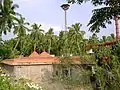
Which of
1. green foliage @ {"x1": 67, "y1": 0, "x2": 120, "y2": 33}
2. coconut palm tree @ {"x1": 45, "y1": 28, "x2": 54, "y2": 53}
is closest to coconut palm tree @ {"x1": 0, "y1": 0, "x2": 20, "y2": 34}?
coconut palm tree @ {"x1": 45, "y1": 28, "x2": 54, "y2": 53}

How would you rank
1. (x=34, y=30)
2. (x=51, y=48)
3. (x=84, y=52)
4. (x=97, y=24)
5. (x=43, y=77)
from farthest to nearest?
(x=34, y=30)
(x=51, y=48)
(x=43, y=77)
(x=97, y=24)
(x=84, y=52)

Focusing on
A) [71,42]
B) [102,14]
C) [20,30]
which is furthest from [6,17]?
[102,14]

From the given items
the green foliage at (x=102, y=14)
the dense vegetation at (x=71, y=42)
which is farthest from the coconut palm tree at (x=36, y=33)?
the green foliage at (x=102, y=14)

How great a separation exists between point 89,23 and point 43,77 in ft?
10.8

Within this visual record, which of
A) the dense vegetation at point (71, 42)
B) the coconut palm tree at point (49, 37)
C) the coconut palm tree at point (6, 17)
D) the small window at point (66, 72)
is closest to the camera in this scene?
the dense vegetation at point (71, 42)

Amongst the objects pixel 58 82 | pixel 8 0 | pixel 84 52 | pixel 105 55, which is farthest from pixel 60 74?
pixel 8 0

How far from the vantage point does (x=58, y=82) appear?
36.2ft

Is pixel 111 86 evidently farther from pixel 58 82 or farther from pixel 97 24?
pixel 97 24

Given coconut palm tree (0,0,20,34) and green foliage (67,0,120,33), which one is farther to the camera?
coconut palm tree (0,0,20,34)

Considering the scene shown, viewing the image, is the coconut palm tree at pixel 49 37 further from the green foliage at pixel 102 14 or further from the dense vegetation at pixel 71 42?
the green foliage at pixel 102 14

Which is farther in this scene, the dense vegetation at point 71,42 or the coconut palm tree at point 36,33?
the coconut palm tree at point 36,33

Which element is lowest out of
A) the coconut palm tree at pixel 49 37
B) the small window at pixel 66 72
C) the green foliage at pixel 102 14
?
the small window at pixel 66 72

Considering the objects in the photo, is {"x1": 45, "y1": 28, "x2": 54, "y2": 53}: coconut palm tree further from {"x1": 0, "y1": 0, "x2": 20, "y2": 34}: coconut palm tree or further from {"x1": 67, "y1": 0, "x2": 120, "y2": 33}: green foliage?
{"x1": 67, "y1": 0, "x2": 120, "y2": 33}: green foliage

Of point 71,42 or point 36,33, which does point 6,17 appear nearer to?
point 36,33
